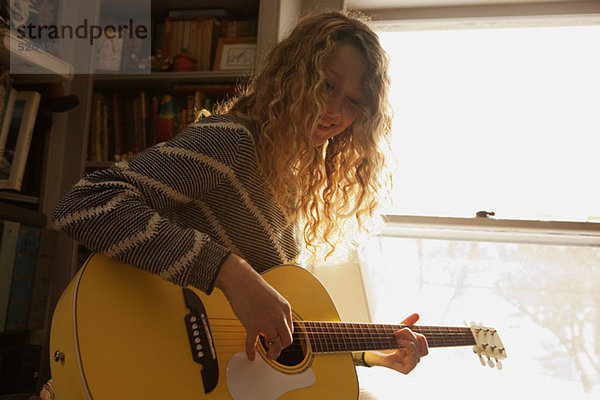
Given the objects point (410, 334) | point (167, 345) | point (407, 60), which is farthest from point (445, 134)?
point (167, 345)

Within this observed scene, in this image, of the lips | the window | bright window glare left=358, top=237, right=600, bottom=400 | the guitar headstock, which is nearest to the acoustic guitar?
the lips

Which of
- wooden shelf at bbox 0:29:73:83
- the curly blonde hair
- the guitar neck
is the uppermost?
wooden shelf at bbox 0:29:73:83

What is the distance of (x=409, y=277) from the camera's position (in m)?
2.19

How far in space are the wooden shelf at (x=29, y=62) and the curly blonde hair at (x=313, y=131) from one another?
740 millimetres

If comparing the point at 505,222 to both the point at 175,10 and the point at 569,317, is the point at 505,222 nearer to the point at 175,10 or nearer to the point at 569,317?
the point at 569,317

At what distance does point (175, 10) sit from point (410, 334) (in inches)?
71.5

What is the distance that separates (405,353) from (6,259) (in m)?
1.32

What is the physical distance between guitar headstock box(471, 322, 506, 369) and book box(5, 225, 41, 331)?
1.50m

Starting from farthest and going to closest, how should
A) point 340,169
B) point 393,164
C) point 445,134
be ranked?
point 445,134
point 393,164
point 340,169

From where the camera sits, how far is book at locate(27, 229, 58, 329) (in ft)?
5.88

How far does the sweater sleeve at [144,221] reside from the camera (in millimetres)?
794

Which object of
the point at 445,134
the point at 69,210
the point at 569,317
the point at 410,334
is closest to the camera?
the point at 69,210

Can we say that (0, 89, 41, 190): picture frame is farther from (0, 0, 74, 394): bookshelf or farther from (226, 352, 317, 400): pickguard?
(226, 352, 317, 400): pickguard

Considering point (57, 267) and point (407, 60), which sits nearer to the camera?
point (57, 267)
